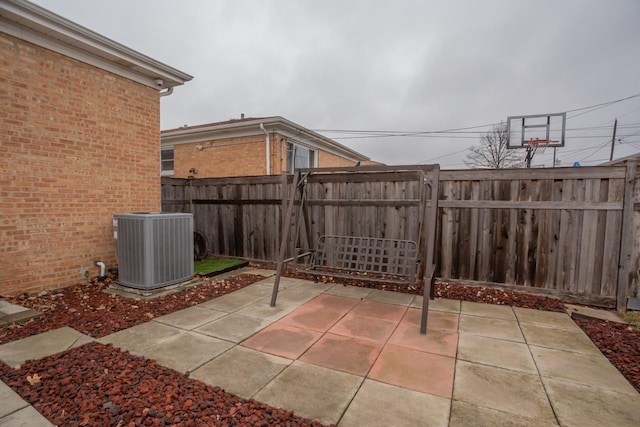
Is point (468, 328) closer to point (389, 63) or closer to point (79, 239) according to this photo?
point (79, 239)

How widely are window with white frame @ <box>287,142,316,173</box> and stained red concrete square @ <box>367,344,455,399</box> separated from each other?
8.37 m

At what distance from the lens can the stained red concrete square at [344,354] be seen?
2414 mm

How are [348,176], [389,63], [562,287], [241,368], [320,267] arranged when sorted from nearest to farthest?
[241,368] < [562,287] < [320,267] < [348,176] < [389,63]

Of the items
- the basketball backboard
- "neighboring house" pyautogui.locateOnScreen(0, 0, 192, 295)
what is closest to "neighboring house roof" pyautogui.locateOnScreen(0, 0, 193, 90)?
"neighboring house" pyautogui.locateOnScreen(0, 0, 192, 295)

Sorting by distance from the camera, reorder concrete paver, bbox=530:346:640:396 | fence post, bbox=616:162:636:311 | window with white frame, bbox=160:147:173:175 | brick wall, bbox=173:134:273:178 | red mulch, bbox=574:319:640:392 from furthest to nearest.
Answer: window with white frame, bbox=160:147:173:175 → brick wall, bbox=173:134:273:178 → fence post, bbox=616:162:636:311 → red mulch, bbox=574:319:640:392 → concrete paver, bbox=530:346:640:396

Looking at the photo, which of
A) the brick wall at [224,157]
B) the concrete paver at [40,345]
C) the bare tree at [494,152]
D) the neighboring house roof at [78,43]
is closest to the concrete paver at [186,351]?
the concrete paver at [40,345]

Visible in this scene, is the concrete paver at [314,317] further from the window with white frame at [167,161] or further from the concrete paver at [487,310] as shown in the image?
the window with white frame at [167,161]

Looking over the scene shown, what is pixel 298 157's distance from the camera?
1181 centimetres

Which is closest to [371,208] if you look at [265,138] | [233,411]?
[233,411]

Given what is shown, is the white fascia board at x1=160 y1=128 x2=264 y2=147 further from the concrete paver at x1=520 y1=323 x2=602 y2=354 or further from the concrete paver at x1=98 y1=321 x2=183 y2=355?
the concrete paver at x1=520 y1=323 x2=602 y2=354

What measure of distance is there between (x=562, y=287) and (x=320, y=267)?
3522 mm

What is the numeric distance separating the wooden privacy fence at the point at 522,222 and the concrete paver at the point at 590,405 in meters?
2.41

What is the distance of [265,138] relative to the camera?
10.2 meters

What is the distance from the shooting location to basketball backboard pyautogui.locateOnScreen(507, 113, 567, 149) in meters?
11.4
